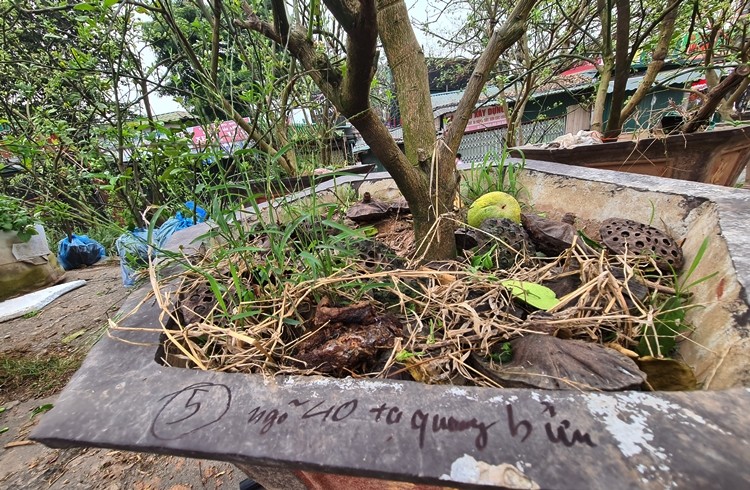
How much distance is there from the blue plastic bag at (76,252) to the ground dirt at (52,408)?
199 centimetres

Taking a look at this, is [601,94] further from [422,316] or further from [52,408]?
[52,408]

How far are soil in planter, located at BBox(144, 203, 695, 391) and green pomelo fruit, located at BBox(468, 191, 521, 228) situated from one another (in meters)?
0.20

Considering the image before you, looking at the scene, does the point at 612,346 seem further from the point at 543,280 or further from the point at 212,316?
the point at 212,316

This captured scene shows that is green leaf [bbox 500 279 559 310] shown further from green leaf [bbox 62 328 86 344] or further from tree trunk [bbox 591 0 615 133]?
green leaf [bbox 62 328 86 344]

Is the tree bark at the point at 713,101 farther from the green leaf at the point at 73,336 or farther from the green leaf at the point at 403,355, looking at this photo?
the green leaf at the point at 73,336

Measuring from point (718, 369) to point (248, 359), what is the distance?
0.75 meters

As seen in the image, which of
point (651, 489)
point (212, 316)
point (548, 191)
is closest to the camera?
point (651, 489)

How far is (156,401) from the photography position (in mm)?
486

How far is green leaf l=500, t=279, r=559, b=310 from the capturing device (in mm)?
707

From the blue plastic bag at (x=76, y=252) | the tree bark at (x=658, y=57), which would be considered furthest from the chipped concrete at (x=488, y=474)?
the blue plastic bag at (x=76, y=252)

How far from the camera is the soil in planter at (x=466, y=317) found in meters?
0.57

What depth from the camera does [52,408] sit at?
0.51m

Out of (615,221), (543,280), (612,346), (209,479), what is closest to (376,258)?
(543,280)

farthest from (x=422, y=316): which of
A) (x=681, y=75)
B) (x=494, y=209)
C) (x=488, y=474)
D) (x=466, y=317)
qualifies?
(x=681, y=75)
